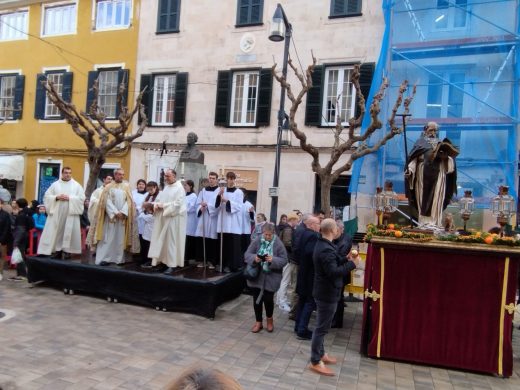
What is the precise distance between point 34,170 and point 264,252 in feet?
51.0

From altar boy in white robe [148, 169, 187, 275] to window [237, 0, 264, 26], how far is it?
9578 mm

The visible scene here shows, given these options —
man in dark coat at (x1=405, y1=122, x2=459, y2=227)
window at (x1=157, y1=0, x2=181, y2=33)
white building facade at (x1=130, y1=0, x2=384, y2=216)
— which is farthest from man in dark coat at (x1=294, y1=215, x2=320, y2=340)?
window at (x1=157, y1=0, x2=181, y2=33)

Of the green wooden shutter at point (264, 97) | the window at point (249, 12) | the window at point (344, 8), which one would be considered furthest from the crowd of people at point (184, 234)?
the window at point (249, 12)

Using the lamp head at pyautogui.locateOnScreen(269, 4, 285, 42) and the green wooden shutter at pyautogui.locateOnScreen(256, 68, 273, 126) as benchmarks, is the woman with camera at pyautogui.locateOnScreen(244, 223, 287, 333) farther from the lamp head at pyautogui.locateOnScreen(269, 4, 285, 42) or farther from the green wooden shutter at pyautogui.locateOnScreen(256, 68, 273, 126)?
the green wooden shutter at pyautogui.locateOnScreen(256, 68, 273, 126)

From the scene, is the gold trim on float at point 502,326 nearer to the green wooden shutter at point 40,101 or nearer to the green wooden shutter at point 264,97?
the green wooden shutter at point 264,97

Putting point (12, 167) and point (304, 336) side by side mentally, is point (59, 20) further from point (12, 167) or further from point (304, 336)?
point (304, 336)

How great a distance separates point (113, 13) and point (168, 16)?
257cm

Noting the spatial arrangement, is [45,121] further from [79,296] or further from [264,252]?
[264,252]

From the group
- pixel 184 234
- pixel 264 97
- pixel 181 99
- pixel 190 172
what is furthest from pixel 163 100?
pixel 184 234

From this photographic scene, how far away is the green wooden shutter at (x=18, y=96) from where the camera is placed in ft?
62.2

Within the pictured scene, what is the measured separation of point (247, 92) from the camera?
51.1ft

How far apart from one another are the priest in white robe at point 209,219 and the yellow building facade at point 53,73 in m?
9.41

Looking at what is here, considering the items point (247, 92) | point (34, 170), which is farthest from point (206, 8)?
point (34, 170)

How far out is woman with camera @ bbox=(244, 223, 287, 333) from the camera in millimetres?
6340
